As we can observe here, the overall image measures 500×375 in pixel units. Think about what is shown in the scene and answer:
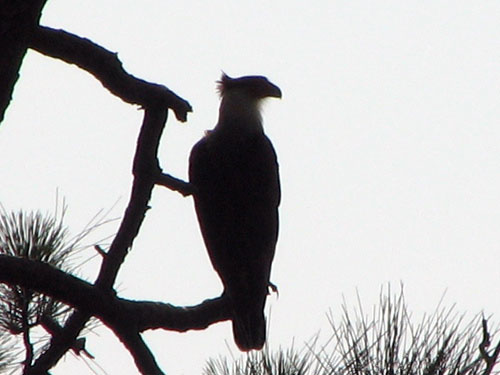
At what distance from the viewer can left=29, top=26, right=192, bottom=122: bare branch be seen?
2398 millimetres

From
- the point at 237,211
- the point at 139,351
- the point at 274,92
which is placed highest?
the point at 274,92

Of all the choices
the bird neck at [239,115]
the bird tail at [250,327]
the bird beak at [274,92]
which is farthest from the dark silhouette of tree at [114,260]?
the bird beak at [274,92]

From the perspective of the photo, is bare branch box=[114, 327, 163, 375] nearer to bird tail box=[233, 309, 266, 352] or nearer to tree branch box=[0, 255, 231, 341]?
tree branch box=[0, 255, 231, 341]

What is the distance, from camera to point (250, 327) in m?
4.32

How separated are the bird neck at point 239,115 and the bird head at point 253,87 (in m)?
0.04

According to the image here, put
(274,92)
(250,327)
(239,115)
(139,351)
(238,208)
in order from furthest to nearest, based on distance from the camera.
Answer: (274,92) < (239,115) < (238,208) < (250,327) < (139,351)

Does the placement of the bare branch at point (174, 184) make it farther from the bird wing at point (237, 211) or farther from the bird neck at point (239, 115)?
the bird neck at point (239, 115)

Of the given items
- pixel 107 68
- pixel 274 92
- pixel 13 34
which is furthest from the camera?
pixel 274 92

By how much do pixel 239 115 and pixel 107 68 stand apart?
3.69m

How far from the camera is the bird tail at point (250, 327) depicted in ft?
13.4

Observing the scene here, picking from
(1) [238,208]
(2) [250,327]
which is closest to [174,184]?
(2) [250,327]

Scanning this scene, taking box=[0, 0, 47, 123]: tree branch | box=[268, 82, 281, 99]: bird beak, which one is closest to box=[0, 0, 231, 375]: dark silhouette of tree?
box=[0, 0, 47, 123]: tree branch

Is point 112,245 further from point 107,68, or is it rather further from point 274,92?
point 274,92

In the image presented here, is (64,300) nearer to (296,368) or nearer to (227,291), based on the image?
(296,368)
